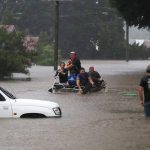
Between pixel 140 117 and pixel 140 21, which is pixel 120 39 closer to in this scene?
pixel 140 21

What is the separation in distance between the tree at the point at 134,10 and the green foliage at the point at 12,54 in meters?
10.3

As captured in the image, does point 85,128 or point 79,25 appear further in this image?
point 79,25

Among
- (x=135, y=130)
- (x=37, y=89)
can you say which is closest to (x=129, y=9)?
(x=37, y=89)

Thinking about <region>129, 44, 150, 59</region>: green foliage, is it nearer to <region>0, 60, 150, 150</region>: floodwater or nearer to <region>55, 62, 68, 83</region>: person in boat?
<region>55, 62, 68, 83</region>: person in boat

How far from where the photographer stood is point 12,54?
35.3 m

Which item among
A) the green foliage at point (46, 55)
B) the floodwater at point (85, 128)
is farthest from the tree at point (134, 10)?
the green foliage at point (46, 55)

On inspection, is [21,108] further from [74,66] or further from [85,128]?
[74,66]

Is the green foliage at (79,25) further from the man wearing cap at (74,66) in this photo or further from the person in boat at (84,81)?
the person in boat at (84,81)

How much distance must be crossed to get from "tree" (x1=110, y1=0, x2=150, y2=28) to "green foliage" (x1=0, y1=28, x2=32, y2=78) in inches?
404

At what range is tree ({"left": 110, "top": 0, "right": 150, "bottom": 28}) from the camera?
42875 millimetres

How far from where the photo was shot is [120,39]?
342ft

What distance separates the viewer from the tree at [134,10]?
42.9m

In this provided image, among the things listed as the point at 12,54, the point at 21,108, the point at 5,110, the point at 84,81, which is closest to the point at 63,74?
the point at 84,81

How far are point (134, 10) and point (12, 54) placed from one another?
11801mm
